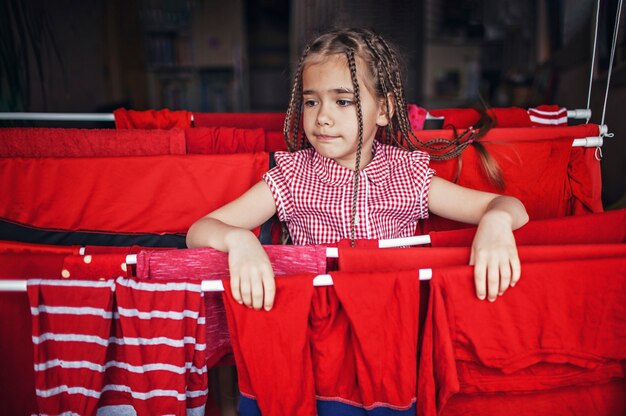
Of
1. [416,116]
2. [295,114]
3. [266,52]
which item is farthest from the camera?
[266,52]

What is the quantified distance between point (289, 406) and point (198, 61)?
4.59m

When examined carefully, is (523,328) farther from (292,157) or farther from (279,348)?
(292,157)

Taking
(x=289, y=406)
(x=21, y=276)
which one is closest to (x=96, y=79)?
(x=21, y=276)

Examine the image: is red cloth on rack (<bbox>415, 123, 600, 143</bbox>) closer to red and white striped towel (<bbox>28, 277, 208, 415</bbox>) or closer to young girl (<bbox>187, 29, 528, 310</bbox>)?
young girl (<bbox>187, 29, 528, 310</bbox>)

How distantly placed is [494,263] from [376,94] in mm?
516

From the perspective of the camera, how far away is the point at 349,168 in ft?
3.66

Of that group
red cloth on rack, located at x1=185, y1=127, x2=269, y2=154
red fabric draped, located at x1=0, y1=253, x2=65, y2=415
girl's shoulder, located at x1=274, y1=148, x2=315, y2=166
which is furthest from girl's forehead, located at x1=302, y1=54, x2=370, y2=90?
red fabric draped, located at x1=0, y1=253, x2=65, y2=415

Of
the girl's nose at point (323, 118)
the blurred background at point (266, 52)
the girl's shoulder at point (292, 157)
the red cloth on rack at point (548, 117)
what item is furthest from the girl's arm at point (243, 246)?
the blurred background at point (266, 52)

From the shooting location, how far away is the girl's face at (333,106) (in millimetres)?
1000

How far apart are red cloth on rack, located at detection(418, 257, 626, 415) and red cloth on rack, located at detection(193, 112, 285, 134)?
902 mm

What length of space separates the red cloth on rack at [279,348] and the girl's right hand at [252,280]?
11 mm

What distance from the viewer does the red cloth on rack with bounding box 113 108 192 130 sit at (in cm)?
138

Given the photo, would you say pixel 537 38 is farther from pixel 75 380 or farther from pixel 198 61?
pixel 75 380

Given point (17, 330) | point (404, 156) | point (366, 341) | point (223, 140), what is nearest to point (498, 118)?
point (404, 156)
